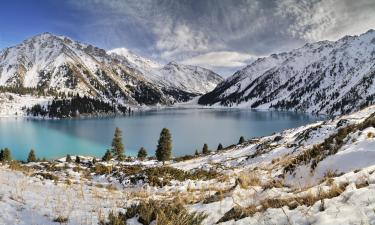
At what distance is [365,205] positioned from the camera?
17.1 feet

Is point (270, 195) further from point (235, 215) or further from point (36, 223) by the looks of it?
point (36, 223)

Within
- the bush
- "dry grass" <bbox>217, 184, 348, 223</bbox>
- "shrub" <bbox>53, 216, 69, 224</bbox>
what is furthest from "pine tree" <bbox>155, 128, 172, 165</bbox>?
"dry grass" <bbox>217, 184, 348, 223</bbox>

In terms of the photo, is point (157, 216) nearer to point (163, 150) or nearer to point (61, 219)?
point (61, 219)

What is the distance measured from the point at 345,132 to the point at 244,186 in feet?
33.6

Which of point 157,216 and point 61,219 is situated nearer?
point 157,216

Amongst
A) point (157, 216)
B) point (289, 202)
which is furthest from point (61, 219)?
point (289, 202)

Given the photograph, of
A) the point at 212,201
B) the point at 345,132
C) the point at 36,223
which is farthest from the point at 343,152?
the point at 36,223

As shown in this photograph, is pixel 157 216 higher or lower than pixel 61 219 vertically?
higher

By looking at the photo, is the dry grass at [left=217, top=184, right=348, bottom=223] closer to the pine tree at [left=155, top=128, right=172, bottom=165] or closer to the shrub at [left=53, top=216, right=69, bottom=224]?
the shrub at [left=53, top=216, right=69, bottom=224]

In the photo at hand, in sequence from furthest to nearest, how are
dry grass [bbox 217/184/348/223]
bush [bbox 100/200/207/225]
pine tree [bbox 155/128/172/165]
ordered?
pine tree [bbox 155/128/172/165] → bush [bbox 100/200/207/225] → dry grass [bbox 217/184/348/223]

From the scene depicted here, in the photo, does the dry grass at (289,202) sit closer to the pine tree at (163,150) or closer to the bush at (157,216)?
the bush at (157,216)

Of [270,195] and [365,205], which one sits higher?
[365,205]

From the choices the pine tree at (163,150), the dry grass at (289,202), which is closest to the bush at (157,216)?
the dry grass at (289,202)

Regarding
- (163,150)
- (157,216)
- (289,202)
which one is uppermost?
(289,202)
